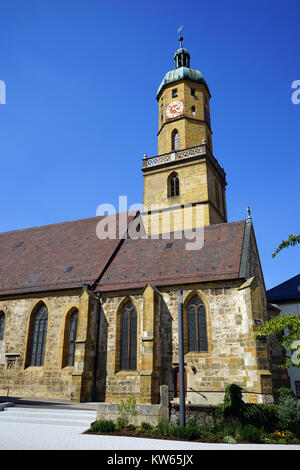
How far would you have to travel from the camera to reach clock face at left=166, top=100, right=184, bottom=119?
29.3m

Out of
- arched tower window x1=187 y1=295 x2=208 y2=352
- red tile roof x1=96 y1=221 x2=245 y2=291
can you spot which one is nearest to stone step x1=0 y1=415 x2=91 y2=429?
arched tower window x1=187 y1=295 x2=208 y2=352

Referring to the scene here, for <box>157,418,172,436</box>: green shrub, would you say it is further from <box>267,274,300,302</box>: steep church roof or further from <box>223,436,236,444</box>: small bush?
<box>267,274,300,302</box>: steep church roof

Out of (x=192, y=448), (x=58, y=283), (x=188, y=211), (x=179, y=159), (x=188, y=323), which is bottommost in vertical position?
(x=192, y=448)

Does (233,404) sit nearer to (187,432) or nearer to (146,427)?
(187,432)

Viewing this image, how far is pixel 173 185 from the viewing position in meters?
28.0

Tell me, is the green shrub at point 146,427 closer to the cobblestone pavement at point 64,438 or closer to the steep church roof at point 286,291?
the cobblestone pavement at point 64,438

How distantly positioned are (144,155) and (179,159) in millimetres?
3328

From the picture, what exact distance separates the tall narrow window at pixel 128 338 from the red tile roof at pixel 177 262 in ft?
4.25

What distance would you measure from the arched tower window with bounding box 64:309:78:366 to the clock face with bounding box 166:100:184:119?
17.7 metres

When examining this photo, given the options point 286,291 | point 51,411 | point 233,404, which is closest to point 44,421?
point 51,411

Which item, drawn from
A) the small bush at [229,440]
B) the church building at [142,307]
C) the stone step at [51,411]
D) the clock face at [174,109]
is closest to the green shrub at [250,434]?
the small bush at [229,440]
